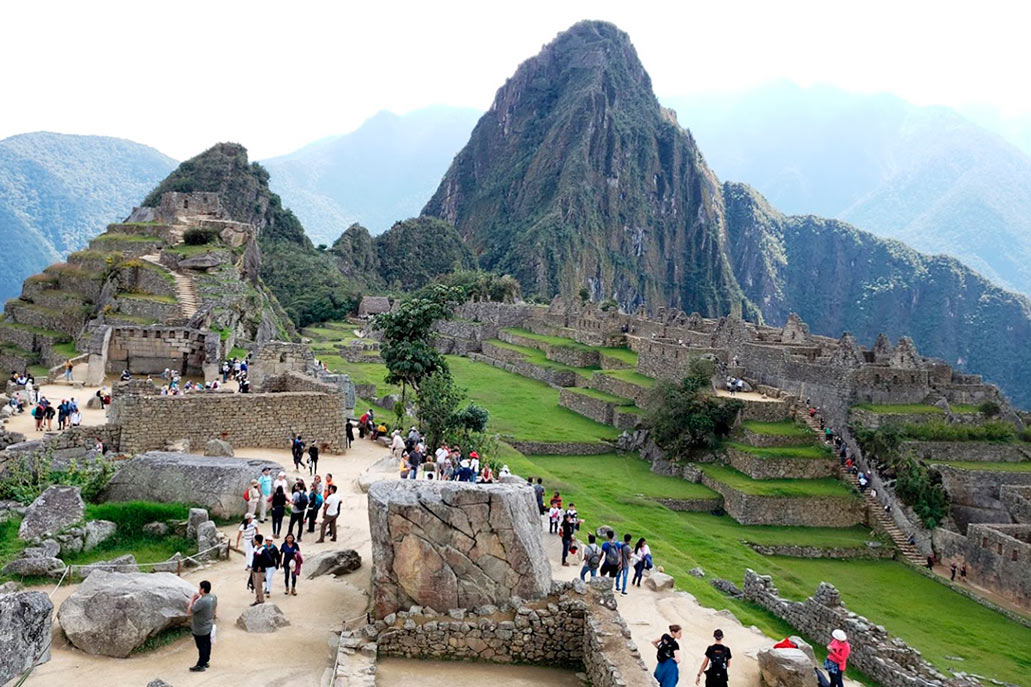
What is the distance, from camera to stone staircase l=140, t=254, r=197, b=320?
121ft

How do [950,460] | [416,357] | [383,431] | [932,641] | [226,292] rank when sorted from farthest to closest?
[226,292] → [950,460] → [416,357] → [383,431] → [932,641]

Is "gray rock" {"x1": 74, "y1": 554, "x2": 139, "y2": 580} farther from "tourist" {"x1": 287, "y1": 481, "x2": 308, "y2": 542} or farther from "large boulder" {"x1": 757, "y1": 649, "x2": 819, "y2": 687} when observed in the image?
"large boulder" {"x1": 757, "y1": 649, "x2": 819, "y2": 687}

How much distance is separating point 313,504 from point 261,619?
12.9 feet

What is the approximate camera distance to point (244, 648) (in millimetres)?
11305

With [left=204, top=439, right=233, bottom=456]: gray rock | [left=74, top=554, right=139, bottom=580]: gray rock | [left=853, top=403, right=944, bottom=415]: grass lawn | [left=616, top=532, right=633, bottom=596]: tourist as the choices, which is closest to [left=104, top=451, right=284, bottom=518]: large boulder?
[left=204, top=439, right=233, bottom=456]: gray rock

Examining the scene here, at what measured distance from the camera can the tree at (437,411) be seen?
2686cm

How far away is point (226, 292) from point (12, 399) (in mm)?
16982

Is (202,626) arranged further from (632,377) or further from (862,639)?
(632,377)

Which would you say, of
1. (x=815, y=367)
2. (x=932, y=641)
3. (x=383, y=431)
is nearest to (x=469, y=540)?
(x=383, y=431)

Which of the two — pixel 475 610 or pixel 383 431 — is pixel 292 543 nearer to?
pixel 475 610

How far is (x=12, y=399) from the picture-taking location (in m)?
23.5

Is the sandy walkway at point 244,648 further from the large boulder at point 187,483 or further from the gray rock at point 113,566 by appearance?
the large boulder at point 187,483

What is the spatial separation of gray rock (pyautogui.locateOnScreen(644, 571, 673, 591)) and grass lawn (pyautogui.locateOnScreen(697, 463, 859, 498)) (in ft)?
55.6

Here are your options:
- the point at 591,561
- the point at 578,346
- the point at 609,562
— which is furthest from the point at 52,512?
the point at 578,346
